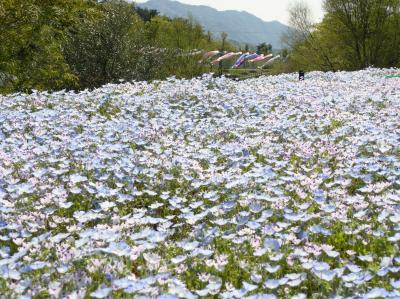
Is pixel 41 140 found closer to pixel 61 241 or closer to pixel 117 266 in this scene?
pixel 61 241

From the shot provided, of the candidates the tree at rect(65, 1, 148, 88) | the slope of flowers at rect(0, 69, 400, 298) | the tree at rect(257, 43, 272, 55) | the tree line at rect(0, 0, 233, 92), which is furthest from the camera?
the tree at rect(257, 43, 272, 55)

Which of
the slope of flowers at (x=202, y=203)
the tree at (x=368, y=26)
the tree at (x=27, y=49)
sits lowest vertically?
the slope of flowers at (x=202, y=203)

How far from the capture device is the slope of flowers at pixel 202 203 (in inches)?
121

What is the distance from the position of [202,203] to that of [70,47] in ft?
49.0

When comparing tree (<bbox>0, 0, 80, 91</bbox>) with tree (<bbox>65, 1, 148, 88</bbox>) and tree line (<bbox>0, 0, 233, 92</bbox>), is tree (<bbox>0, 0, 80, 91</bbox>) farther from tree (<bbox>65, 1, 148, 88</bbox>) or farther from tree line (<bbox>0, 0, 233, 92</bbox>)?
tree (<bbox>65, 1, 148, 88</bbox>)

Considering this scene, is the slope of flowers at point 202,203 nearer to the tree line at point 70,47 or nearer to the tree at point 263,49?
the tree line at point 70,47

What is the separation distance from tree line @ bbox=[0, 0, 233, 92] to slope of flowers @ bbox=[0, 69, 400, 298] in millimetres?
8393

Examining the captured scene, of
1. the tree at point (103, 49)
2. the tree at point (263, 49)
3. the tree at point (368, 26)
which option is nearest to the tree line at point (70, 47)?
the tree at point (103, 49)

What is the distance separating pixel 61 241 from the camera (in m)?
3.82

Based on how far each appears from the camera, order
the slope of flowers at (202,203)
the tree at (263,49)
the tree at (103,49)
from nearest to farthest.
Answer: the slope of flowers at (202,203) → the tree at (103,49) → the tree at (263,49)

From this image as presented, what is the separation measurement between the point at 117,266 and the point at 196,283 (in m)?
0.52

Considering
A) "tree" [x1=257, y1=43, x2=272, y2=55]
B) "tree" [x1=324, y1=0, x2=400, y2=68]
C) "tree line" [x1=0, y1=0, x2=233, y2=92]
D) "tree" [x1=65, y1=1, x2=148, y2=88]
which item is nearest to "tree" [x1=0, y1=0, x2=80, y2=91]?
"tree line" [x1=0, y1=0, x2=233, y2=92]

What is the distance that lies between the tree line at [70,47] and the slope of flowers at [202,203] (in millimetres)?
8393

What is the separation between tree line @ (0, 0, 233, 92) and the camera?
1535cm
